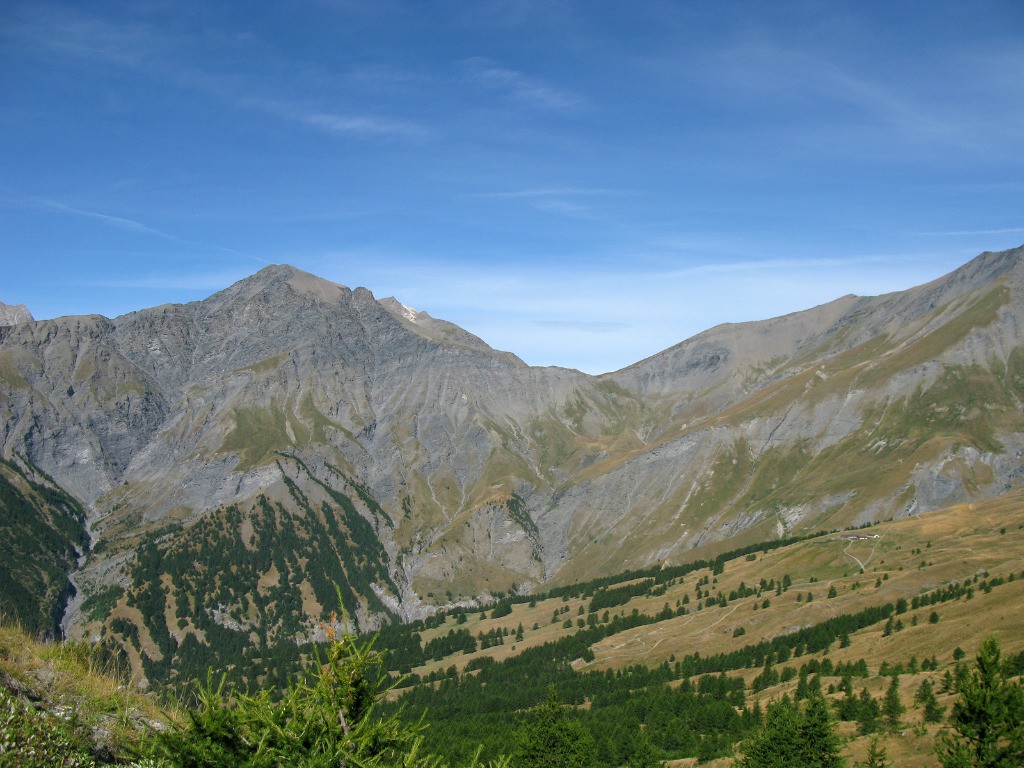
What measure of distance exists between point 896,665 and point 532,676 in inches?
4109

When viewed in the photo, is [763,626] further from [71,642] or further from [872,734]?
[71,642]

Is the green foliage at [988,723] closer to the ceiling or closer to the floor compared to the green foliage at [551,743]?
closer to the ceiling

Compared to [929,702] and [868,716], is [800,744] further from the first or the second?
[868,716]

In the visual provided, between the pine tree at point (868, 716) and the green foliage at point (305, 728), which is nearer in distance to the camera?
the green foliage at point (305, 728)

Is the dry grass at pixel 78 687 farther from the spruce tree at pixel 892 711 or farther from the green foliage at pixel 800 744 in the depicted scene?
the spruce tree at pixel 892 711

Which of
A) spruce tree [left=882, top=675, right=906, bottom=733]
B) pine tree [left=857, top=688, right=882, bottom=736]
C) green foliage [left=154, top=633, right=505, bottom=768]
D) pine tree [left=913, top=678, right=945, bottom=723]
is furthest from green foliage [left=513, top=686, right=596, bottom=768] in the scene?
green foliage [left=154, top=633, right=505, bottom=768]

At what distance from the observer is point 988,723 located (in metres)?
45.4

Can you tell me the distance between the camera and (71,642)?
20.4 m

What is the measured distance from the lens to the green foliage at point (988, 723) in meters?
44.4

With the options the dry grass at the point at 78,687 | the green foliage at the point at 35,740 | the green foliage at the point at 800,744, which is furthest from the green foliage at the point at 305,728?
the green foliage at the point at 800,744

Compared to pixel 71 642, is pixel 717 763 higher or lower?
lower

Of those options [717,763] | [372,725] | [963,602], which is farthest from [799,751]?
[963,602]

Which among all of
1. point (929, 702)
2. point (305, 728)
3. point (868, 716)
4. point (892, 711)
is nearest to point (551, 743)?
point (868, 716)

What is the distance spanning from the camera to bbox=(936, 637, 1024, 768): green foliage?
44.4m
